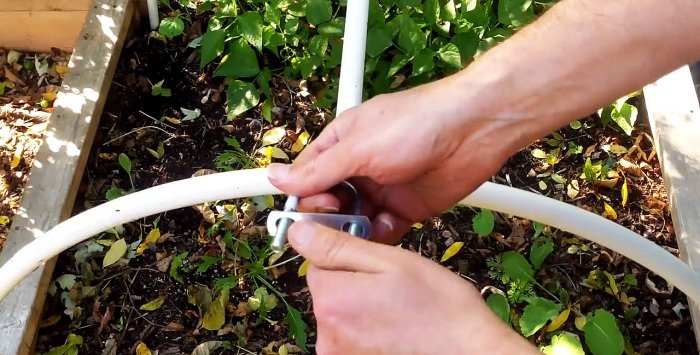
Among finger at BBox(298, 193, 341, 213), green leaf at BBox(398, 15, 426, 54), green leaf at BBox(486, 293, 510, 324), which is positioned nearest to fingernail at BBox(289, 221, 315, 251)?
finger at BBox(298, 193, 341, 213)

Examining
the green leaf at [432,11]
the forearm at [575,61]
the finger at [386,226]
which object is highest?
the forearm at [575,61]

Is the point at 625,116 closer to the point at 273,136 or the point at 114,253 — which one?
the point at 273,136

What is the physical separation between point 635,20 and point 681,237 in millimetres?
908

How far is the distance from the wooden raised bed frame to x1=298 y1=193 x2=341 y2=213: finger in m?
0.85

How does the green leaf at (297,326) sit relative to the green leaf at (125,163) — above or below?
below

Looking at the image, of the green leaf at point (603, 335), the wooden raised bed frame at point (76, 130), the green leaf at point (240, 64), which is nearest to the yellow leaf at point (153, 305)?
the wooden raised bed frame at point (76, 130)

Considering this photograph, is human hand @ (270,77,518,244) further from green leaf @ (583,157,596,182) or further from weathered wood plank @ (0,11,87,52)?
weathered wood plank @ (0,11,87,52)

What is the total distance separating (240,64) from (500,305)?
0.93 meters

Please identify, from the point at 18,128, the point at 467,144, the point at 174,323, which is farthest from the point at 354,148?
the point at 18,128

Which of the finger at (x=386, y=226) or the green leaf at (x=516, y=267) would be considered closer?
the finger at (x=386, y=226)

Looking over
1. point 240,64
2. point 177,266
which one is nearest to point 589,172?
point 240,64

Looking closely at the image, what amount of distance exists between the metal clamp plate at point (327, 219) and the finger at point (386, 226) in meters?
0.12

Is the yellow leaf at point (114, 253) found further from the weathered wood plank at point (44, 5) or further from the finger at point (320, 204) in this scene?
→ the finger at point (320, 204)

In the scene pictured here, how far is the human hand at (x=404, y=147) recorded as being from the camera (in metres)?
1.13
